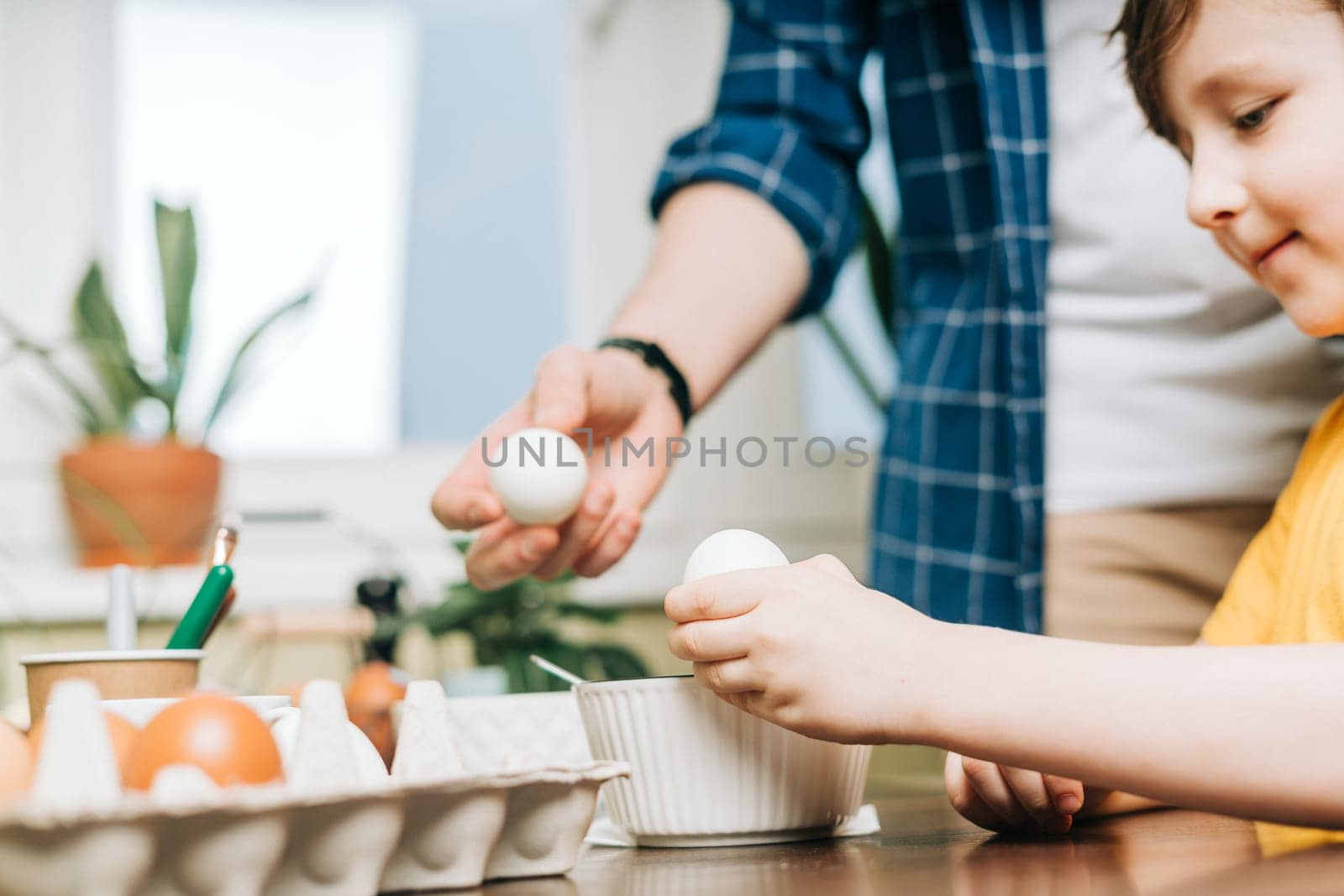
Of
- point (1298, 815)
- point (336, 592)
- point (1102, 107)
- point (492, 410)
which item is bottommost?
point (336, 592)

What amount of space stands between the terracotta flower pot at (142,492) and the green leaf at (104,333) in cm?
9

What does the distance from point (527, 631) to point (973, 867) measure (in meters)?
1.31

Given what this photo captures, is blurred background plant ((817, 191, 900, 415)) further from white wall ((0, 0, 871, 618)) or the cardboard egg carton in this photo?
the cardboard egg carton

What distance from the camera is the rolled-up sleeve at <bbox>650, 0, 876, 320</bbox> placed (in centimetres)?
122

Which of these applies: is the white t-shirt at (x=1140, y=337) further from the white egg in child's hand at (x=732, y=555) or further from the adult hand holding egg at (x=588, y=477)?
the white egg in child's hand at (x=732, y=555)

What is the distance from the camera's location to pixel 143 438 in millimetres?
1919

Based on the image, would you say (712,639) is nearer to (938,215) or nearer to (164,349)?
(938,215)

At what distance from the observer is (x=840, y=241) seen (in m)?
1.29

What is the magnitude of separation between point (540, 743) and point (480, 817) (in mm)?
322

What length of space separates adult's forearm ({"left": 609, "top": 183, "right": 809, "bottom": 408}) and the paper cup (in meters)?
0.59

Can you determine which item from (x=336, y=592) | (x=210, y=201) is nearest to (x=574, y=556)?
(x=336, y=592)

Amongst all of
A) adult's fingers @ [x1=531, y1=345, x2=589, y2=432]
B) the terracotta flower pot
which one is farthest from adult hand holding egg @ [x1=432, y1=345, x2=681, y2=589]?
the terracotta flower pot

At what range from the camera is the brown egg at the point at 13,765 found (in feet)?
1.58

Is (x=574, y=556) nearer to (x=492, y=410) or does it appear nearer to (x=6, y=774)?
(x=6, y=774)
